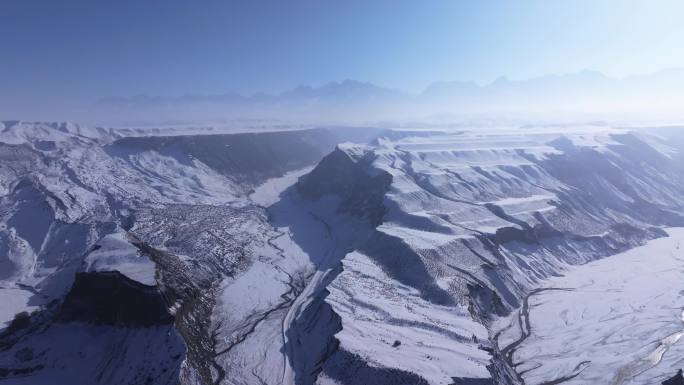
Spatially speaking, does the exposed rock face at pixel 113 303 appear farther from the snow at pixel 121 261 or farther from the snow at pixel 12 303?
the snow at pixel 12 303

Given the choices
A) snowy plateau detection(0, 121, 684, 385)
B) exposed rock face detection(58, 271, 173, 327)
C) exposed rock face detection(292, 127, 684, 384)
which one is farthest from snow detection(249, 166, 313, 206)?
exposed rock face detection(58, 271, 173, 327)

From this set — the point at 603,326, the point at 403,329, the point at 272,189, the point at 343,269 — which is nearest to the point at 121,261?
the point at 343,269

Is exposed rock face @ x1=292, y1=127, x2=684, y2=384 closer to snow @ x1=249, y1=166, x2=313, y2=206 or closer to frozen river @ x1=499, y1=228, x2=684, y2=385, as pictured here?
frozen river @ x1=499, y1=228, x2=684, y2=385

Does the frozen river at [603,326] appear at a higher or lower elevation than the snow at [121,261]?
lower

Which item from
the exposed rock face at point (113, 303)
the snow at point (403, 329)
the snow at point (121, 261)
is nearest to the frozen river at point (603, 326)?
the snow at point (403, 329)

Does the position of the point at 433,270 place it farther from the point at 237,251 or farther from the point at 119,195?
the point at 119,195

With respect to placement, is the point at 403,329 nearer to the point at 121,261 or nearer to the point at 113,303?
the point at 113,303
